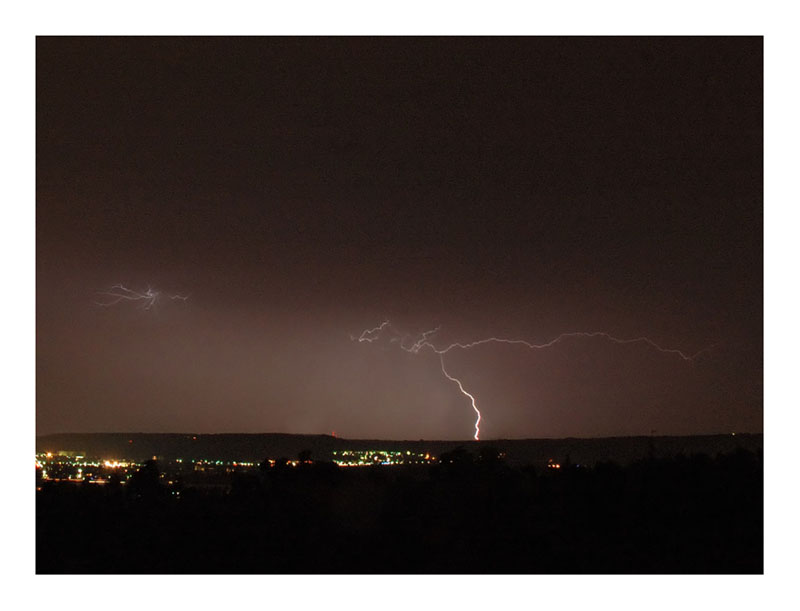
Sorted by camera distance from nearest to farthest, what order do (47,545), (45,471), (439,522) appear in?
(47,545), (439,522), (45,471)

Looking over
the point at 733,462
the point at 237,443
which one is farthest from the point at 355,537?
the point at 237,443

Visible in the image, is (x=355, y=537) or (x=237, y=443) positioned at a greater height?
(x=355, y=537)

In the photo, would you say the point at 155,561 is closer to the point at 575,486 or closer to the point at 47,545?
the point at 47,545

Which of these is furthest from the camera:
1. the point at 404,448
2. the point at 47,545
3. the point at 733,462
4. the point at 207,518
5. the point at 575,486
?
the point at 404,448

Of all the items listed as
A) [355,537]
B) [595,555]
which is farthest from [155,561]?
[595,555]

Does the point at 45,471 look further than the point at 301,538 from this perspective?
Yes

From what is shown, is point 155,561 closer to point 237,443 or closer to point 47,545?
point 47,545
